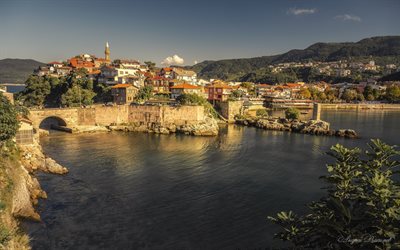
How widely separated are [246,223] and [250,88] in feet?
349

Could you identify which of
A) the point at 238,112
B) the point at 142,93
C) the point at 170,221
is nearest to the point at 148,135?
the point at 142,93

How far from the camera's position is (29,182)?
22.0m

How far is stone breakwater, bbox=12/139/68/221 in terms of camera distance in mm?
17844

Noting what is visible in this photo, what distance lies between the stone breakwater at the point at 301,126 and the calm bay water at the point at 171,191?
6166 mm

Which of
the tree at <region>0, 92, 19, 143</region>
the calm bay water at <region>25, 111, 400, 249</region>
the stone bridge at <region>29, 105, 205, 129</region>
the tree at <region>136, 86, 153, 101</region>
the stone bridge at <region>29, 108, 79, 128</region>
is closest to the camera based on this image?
the calm bay water at <region>25, 111, 400, 249</region>

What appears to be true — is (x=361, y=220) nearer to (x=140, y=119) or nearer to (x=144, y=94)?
(x=140, y=119)

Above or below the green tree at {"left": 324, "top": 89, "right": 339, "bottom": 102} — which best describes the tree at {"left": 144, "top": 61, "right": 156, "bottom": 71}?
above

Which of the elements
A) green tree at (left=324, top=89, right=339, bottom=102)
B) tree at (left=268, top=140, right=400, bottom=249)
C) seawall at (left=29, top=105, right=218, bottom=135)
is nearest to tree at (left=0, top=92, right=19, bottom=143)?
tree at (left=268, top=140, right=400, bottom=249)

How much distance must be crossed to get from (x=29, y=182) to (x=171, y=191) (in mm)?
10323

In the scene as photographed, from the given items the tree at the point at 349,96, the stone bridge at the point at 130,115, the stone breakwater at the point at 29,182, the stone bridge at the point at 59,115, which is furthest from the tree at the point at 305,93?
the stone breakwater at the point at 29,182

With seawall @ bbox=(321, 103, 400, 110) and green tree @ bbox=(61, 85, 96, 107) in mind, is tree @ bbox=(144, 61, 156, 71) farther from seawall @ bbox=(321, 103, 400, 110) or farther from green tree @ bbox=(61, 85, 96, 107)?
seawall @ bbox=(321, 103, 400, 110)

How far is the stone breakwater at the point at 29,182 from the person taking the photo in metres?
17.8

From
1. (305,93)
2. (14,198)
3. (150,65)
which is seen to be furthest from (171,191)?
(305,93)

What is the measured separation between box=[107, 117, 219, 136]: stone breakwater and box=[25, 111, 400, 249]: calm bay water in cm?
600
